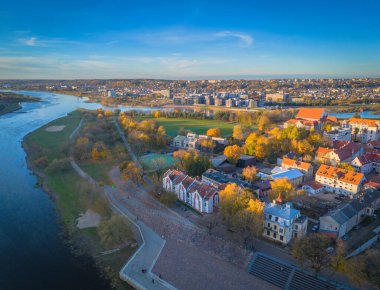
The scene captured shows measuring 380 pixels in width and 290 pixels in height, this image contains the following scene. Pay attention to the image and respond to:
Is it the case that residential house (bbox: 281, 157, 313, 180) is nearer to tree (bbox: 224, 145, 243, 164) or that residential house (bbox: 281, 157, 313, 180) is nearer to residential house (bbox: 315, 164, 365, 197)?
residential house (bbox: 315, 164, 365, 197)

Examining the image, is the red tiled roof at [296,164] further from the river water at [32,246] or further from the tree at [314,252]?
the river water at [32,246]

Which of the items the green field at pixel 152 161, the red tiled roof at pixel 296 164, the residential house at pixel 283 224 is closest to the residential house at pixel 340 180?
the red tiled roof at pixel 296 164

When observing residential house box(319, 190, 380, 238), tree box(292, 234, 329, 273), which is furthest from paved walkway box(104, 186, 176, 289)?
residential house box(319, 190, 380, 238)

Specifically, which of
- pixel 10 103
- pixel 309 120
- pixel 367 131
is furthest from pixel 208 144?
pixel 10 103

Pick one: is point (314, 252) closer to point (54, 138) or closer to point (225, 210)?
point (225, 210)

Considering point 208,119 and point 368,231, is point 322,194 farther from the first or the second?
point 208,119

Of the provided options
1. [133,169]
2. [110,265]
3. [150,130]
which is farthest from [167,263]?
[150,130]

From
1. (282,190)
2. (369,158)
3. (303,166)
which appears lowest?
(303,166)
